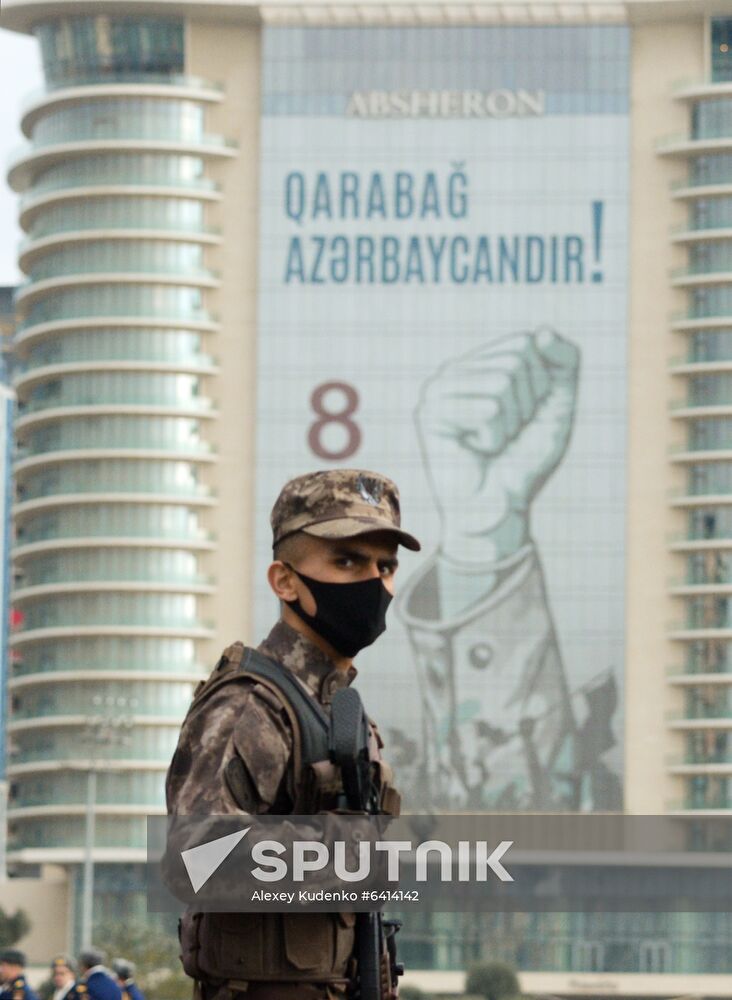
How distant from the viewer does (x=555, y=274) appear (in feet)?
323

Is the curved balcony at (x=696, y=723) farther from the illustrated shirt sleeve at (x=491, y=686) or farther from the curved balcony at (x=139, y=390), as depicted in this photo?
the curved balcony at (x=139, y=390)

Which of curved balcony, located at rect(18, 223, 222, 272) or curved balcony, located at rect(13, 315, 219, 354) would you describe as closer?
curved balcony, located at rect(13, 315, 219, 354)

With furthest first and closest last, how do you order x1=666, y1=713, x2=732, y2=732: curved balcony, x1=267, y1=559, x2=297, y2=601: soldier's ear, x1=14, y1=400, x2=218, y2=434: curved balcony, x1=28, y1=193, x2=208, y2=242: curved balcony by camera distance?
1. x1=28, y1=193, x2=208, y2=242: curved balcony
2. x1=14, y1=400, x2=218, y2=434: curved balcony
3. x1=666, y1=713, x2=732, y2=732: curved balcony
4. x1=267, y1=559, x2=297, y2=601: soldier's ear

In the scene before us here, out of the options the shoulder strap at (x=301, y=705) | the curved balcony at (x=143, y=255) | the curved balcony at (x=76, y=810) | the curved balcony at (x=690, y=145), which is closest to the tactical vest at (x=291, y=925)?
the shoulder strap at (x=301, y=705)

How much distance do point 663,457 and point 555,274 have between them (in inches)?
330

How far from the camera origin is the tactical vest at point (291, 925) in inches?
189

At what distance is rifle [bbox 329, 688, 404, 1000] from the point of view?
15.4ft

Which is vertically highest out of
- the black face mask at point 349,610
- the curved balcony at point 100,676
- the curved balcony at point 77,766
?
the black face mask at point 349,610

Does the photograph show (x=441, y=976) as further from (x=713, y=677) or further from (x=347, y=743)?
(x=347, y=743)

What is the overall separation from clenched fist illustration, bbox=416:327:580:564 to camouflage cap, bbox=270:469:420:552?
304 feet

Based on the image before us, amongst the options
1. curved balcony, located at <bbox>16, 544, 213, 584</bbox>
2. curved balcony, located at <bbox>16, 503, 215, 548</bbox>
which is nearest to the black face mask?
curved balcony, located at <bbox>16, 544, 213, 584</bbox>

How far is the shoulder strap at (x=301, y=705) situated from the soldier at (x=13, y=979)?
13.8 meters

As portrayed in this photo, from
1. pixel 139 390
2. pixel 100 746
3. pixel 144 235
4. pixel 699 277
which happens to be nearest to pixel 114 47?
pixel 144 235

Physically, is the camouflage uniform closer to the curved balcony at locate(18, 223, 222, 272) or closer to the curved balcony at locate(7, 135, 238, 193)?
the curved balcony at locate(18, 223, 222, 272)
